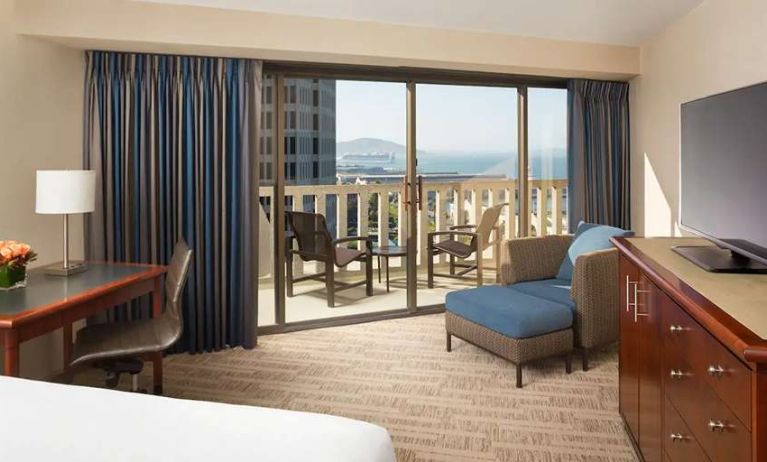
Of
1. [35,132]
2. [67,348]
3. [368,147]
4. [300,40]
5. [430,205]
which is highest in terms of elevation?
[300,40]

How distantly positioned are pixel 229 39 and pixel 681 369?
2.99 metres

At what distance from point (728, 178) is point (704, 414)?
2.91ft

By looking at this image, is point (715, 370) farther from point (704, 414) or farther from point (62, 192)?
point (62, 192)

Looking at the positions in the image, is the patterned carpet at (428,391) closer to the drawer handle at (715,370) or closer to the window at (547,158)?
the drawer handle at (715,370)

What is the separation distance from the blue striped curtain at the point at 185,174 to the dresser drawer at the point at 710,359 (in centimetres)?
275

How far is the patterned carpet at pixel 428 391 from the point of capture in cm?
250

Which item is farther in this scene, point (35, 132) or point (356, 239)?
point (356, 239)

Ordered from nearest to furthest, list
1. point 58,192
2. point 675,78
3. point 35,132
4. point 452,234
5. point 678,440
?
point 678,440, point 58,192, point 35,132, point 675,78, point 452,234

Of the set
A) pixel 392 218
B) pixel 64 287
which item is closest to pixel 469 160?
pixel 392 218

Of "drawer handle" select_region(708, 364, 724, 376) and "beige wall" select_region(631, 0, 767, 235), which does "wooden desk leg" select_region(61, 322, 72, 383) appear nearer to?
"drawer handle" select_region(708, 364, 724, 376)

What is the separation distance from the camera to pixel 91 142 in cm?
348

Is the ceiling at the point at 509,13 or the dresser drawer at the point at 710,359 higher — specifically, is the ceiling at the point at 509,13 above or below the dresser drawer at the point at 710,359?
above

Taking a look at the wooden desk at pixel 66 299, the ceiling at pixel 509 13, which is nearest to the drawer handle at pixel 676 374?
the wooden desk at pixel 66 299

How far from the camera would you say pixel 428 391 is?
10.1 ft
